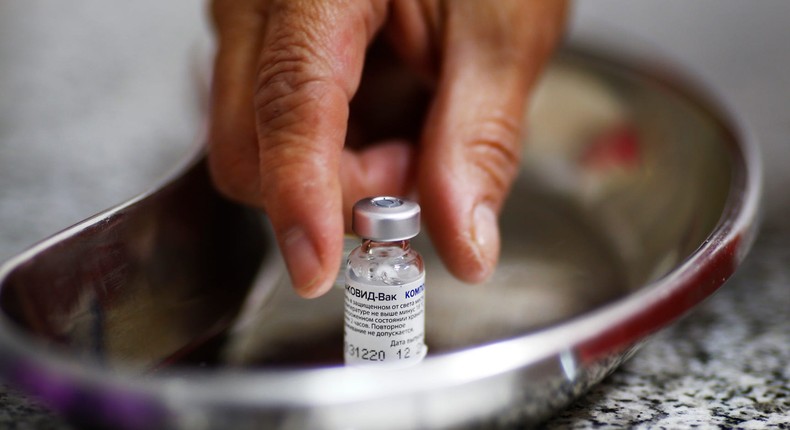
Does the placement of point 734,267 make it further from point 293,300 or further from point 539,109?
point 539,109

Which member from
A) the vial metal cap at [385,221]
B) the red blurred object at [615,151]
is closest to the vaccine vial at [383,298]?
the vial metal cap at [385,221]

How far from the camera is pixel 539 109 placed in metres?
0.97

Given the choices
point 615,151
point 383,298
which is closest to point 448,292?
point 383,298

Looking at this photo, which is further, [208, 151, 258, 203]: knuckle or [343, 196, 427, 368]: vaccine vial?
[208, 151, 258, 203]: knuckle

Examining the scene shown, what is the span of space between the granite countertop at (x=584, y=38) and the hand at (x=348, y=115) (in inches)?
6.6

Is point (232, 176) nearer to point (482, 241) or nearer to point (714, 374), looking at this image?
point (482, 241)

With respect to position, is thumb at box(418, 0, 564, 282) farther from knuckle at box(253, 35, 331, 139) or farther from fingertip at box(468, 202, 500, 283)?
knuckle at box(253, 35, 331, 139)

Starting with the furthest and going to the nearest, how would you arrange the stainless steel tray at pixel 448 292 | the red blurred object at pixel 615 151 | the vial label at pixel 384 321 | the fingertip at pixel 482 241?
1. the red blurred object at pixel 615 151
2. the fingertip at pixel 482 241
3. the vial label at pixel 384 321
4. the stainless steel tray at pixel 448 292

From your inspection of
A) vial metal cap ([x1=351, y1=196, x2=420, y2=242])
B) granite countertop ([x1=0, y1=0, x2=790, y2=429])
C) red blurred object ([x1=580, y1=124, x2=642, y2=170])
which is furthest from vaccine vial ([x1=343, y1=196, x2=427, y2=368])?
red blurred object ([x1=580, y1=124, x2=642, y2=170])

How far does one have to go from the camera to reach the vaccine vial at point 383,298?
0.47 m

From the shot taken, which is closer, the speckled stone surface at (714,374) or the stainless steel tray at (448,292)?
the stainless steel tray at (448,292)

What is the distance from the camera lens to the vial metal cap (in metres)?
0.47

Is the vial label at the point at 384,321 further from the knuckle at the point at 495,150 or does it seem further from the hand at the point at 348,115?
the knuckle at the point at 495,150

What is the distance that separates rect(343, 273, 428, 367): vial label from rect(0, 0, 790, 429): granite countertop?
0.10 metres
